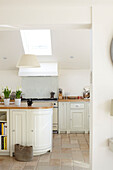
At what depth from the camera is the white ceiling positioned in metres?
5.17

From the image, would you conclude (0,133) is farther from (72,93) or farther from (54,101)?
(72,93)

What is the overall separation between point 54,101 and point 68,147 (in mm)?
1783

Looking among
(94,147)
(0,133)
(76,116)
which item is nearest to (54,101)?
(76,116)

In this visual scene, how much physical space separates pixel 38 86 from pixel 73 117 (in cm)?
160

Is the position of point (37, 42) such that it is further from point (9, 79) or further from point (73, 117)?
point (73, 117)

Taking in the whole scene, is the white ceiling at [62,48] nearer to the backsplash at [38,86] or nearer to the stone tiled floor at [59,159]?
the backsplash at [38,86]

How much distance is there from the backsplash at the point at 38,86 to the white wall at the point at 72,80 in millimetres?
268

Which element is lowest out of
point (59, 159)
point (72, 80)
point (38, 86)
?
point (59, 159)

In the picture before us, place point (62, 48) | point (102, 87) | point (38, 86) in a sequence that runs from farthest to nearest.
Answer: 1. point (38, 86)
2. point (62, 48)
3. point (102, 87)

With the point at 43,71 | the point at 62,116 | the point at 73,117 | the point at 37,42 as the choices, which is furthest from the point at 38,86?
the point at 73,117

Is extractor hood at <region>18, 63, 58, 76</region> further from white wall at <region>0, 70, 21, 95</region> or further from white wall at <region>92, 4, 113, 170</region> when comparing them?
white wall at <region>92, 4, 113, 170</region>

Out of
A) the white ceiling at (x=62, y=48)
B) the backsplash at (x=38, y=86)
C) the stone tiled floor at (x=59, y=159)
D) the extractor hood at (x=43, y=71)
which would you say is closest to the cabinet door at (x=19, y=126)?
the stone tiled floor at (x=59, y=159)

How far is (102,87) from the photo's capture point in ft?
8.47

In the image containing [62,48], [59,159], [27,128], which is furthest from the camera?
[62,48]
